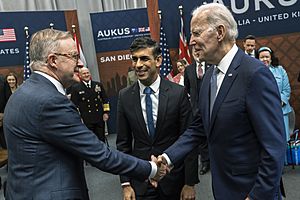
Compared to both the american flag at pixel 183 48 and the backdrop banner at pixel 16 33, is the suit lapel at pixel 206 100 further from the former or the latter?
the backdrop banner at pixel 16 33

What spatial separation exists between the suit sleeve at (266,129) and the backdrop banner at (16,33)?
18.2 ft

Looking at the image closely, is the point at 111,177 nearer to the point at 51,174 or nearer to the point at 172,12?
the point at 172,12

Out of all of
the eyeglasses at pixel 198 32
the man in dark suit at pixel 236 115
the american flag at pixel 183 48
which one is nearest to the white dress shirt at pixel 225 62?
the man in dark suit at pixel 236 115

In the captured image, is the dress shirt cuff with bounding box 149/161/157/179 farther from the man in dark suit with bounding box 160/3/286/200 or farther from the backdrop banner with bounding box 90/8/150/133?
the backdrop banner with bounding box 90/8/150/133

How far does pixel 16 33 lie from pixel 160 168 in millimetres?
5094

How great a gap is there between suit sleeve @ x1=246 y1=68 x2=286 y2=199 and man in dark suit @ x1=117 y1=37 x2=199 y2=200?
0.63m

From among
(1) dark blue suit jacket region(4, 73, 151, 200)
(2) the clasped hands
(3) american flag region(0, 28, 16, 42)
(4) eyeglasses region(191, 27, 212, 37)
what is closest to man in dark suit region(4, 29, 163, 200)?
(1) dark blue suit jacket region(4, 73, 151, 200)

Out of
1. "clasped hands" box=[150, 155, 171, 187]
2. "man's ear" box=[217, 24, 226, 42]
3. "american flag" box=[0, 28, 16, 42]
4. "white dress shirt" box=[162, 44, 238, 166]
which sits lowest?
"clasped hands" box=[150, 155, 171, 187]

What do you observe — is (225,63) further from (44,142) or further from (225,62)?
(44,142)

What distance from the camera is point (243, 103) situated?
1401 mm

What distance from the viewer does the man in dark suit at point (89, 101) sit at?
198 inches

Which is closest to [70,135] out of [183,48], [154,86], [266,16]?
[154,86]

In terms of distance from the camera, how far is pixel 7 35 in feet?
19.6

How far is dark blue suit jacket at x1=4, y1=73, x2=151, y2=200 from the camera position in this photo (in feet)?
4.46
